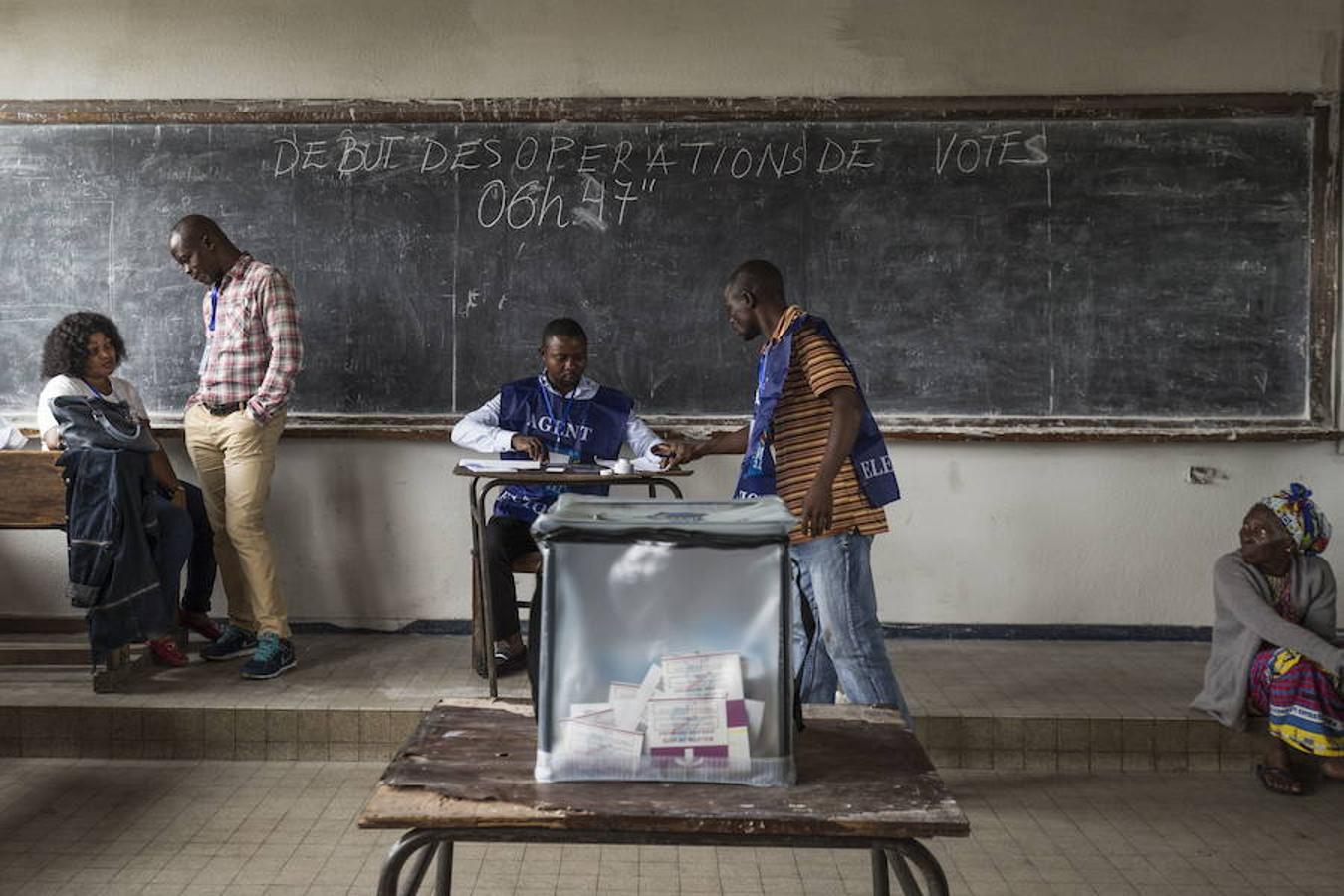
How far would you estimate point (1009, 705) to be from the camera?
13.4 feet

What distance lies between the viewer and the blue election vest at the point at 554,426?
441cm

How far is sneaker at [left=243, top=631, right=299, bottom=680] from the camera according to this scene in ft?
14.2

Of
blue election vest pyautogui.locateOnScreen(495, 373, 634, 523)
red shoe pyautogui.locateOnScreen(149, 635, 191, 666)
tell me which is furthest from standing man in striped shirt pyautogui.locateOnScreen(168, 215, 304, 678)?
blue election vest pyautogui.locateOnScreen(495, 373, 634, 523)

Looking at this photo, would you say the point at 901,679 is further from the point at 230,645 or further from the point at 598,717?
the point at 598,717

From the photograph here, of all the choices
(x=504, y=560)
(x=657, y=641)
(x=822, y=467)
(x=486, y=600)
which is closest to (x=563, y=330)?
(x=504, y=560)

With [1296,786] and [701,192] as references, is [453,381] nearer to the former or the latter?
[701,192]

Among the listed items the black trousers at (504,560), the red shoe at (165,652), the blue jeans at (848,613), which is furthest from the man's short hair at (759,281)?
the red shoe at (165,652)

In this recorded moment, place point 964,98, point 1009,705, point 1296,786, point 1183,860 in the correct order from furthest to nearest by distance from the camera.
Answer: point 964,98, point 1009,705, point 1296,786, point 1183,860

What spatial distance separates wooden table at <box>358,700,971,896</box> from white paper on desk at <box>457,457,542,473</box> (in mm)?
2005

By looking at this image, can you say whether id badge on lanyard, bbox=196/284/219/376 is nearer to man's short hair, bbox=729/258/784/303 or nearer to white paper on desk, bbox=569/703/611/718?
man's short hair, bbox=729/258/784/303

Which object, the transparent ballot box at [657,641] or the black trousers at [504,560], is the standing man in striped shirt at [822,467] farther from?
the transparent ballot box at [657,641]

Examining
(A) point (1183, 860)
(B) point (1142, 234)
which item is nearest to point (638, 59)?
(B) point (1142, 234)

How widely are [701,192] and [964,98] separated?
1019 millimetres

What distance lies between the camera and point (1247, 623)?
12.3ft
